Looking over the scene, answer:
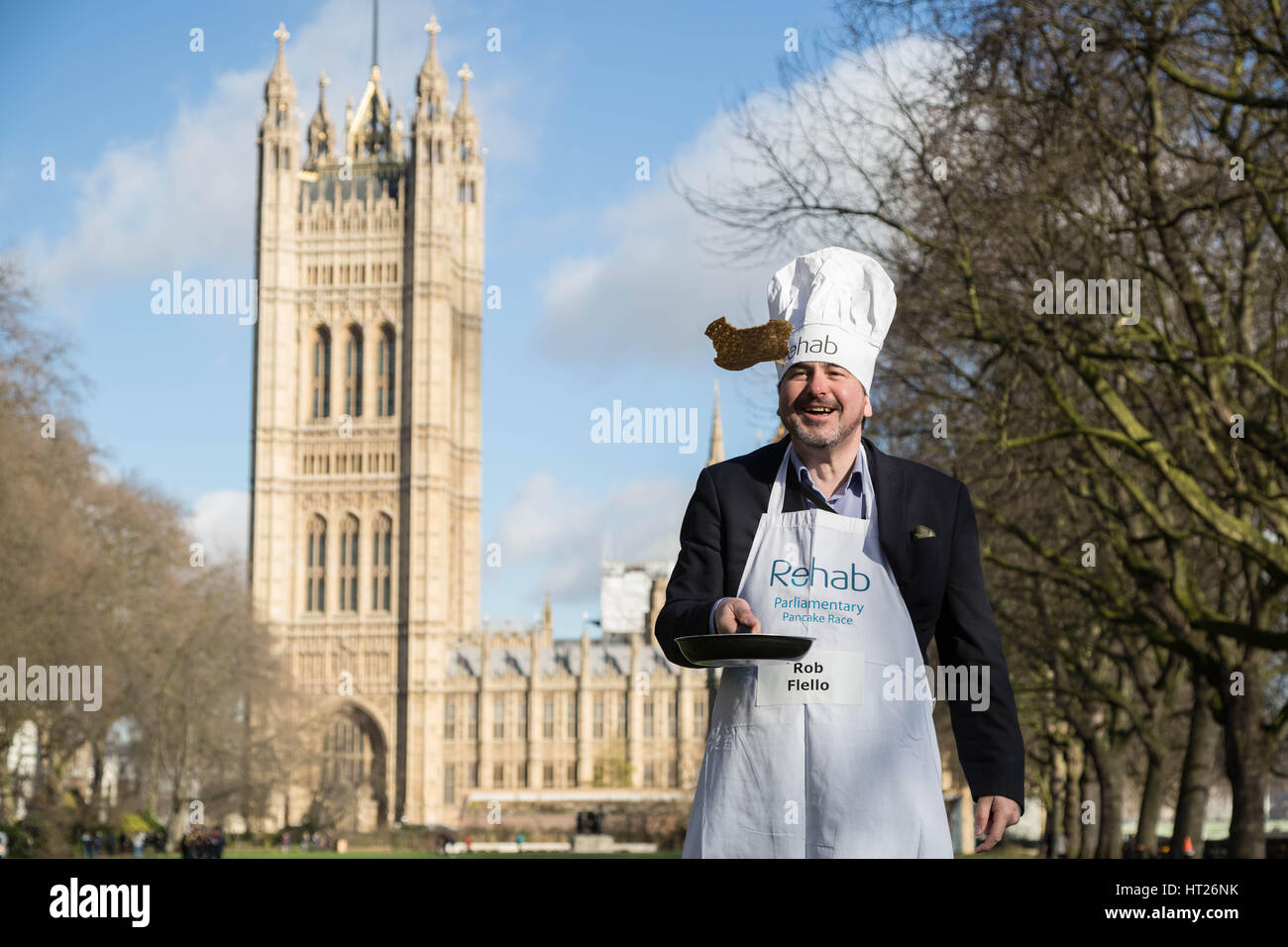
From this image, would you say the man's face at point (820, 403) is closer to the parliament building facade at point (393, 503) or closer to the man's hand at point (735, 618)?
the man's hand at point (735, 618)

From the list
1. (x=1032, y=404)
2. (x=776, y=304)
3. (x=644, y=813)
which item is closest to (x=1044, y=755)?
(x=644, y=813)

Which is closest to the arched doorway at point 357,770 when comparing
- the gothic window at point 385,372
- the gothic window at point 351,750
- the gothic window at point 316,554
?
the gothic window at point 351,750

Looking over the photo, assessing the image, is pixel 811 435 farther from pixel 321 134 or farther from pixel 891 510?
pixel 321 134

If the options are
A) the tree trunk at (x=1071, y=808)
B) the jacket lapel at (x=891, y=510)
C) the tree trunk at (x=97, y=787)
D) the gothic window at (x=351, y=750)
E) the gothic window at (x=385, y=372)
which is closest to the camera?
the jacket lapel at (x=891, y=510)

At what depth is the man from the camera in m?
4.36

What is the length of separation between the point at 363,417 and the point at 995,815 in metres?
98.4

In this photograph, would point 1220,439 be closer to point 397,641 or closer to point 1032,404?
point 1032,404

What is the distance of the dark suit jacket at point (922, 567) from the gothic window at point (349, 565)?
317ft

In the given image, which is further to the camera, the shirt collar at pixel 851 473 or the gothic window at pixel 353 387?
the gothic window at pixel 353 387

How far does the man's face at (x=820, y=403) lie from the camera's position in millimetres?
4617

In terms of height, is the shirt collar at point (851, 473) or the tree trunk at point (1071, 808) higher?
the shirt collar at point (851, 473)

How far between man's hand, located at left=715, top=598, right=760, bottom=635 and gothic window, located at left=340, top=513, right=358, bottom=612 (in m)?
96.9

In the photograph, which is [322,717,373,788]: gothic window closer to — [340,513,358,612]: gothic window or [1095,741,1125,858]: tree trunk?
[340,513,358,612]: gothic window
